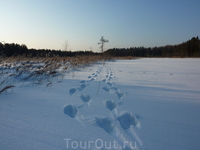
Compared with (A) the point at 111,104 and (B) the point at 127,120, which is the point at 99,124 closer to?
(B) the point at 127,120

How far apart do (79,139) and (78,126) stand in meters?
0.16

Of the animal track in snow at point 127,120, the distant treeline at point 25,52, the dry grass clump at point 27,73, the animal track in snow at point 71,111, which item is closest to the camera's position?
the animal track in snow at point 127,120

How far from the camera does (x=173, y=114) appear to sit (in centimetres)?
122

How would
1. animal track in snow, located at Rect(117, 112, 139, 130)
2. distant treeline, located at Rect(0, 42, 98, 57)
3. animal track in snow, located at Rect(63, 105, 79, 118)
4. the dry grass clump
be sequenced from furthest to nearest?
distant treeline, located at Rect(0, 42, 98, 57)
the dry grass clump
animal track in snow, located at Rect(63, 105, 79, 118)
animal track in snow, located at Rect(117, 112, 139, 130)

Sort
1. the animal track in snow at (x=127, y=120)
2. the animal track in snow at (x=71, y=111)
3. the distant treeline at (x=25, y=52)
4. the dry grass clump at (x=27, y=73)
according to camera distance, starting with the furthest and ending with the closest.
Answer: the distant treeline at (x=25, y=52) < the dry grass clump at (x=27, y=73) < the animal track in snow at (x=71, y=111) < the animal track in snow at (x=127, y=120)

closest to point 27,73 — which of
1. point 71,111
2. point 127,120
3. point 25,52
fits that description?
point 71,111

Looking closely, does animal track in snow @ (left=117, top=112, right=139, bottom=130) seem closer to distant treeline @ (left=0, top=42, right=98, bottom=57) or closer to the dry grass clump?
the dry grass clump

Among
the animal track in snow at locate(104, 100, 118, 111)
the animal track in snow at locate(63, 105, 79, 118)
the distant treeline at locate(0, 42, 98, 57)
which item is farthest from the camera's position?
the distant treeline at locate(0, 42, 98, 57)

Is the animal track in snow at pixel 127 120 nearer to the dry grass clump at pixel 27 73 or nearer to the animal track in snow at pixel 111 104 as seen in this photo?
the animal track in snow at pixel 111 104

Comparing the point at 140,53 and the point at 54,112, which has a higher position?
the point at 140,53

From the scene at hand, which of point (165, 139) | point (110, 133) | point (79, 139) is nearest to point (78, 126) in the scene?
point (79, 139)

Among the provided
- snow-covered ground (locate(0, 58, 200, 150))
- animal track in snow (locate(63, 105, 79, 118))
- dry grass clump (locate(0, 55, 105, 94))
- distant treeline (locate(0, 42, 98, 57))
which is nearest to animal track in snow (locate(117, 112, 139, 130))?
snow-covered ground (locate(0, 58, 200, 150))

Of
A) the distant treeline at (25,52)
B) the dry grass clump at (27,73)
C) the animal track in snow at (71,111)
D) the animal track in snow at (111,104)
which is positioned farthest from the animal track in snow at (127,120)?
the distant treeline at (25,52)

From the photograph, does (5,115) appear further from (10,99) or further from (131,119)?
(131,119)
